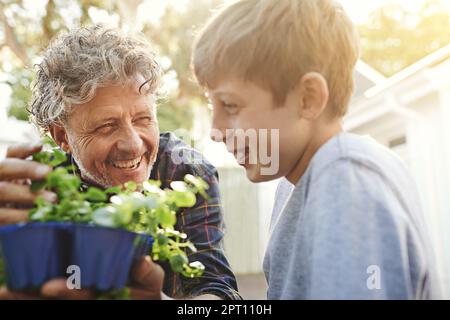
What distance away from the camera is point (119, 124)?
1.60 metres

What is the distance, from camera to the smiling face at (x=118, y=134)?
1.58 meters

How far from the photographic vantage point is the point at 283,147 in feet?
3.65

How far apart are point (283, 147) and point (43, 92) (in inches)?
42.5

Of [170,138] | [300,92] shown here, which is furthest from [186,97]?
[300,92]

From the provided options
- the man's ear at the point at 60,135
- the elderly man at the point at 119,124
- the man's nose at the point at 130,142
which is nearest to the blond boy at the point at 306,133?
the elderly man at the point at 119,124

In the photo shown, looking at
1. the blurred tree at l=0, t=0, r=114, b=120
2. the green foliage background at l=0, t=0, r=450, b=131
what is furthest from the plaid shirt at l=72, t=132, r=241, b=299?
the blurred tree at l=0, t=0, r=114, b=120

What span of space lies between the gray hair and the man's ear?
0.03m

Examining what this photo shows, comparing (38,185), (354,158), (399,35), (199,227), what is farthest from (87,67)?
(399,35)

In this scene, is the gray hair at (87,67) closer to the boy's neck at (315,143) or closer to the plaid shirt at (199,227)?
the plaid shirt at (199,227)

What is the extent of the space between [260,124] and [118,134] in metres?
0.64

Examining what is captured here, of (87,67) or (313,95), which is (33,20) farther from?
(313,95)

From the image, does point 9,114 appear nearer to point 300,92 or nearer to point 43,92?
point 43,92

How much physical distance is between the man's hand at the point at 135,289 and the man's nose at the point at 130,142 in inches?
29.2

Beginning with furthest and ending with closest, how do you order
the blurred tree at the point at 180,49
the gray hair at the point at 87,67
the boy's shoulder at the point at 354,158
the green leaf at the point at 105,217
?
1. the blurred tree at the point at 180,49
2. the gray hair at the point at 87,67
3. the boy's shoulder at the point at 354,158
4. the green leaf at the point at 105,217
